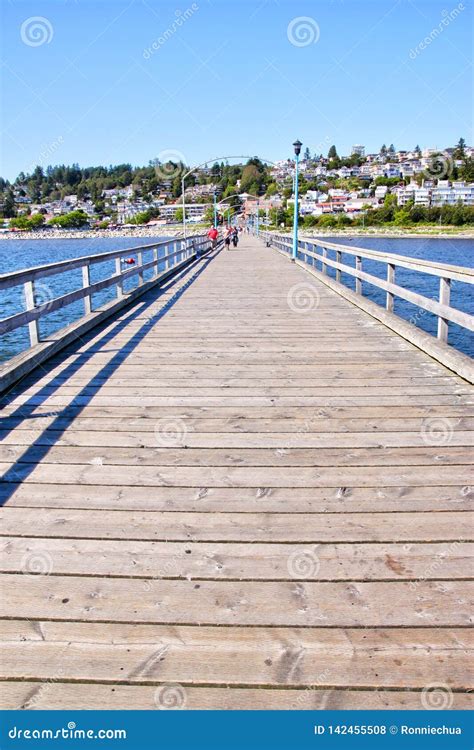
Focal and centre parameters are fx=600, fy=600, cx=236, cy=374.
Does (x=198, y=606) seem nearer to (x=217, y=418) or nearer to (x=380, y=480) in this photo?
(x=380, y=480)

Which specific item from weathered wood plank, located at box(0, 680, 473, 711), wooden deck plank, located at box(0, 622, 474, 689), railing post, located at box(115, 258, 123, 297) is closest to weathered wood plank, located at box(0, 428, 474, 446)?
wooden deck plank, located at box(0, 622, 474, 689)

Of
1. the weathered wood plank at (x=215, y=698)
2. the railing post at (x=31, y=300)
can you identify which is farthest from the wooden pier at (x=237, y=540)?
the railing post at (x=31, y=300)

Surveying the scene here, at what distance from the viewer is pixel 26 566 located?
2572 mm

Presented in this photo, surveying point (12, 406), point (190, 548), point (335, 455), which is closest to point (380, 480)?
point (335, 455)

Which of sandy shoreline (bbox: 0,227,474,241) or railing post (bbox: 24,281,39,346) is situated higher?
sandy shoreline (bbox: 0,227,474,241)

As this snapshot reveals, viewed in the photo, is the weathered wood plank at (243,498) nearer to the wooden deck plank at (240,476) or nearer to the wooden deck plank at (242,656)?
the wooden deck plank at (240,476)

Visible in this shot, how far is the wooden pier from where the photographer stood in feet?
6.47

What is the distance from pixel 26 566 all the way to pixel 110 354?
13.3 ft
